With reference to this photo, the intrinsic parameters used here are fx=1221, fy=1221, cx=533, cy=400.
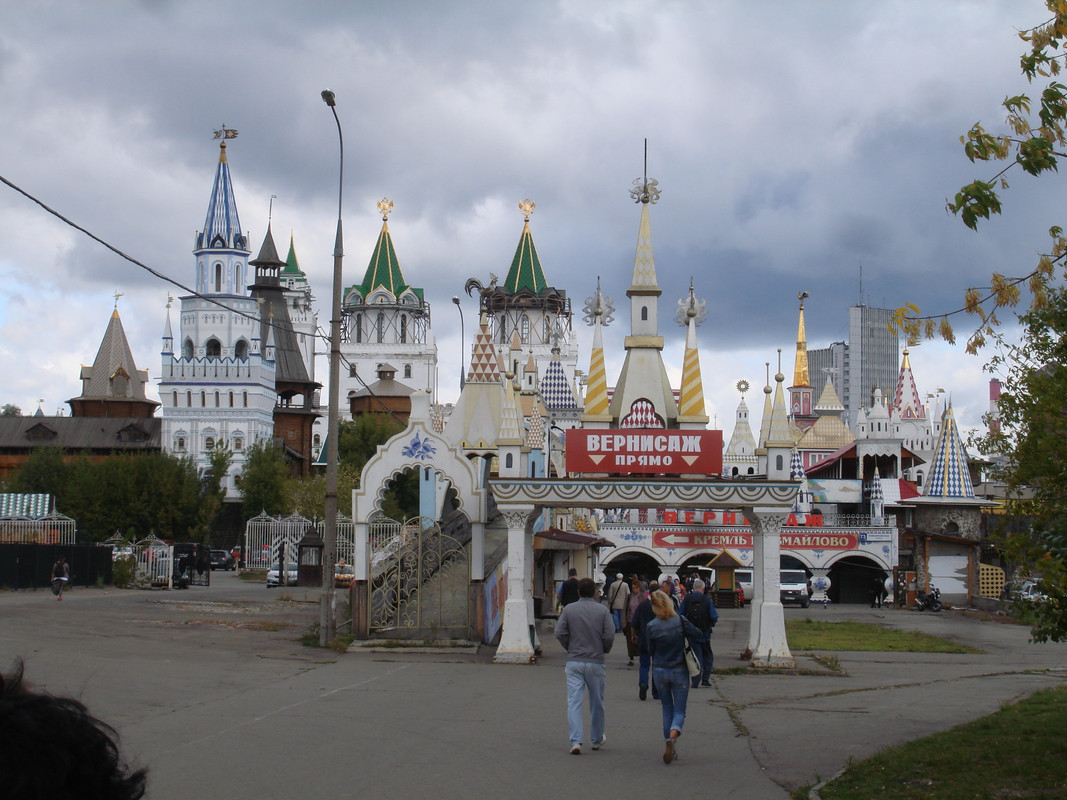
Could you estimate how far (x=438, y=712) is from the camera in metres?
13.5

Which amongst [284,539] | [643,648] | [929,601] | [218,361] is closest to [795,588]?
[929,601]

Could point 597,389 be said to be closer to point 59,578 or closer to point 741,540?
point 59,578

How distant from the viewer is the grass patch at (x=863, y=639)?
25.4 metres

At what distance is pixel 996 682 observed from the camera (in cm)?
1803

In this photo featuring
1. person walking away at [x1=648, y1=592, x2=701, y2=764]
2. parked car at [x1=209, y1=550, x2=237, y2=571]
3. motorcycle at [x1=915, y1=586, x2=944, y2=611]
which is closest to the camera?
person walking away at [x1=648, y1=592, x2=701, y2=764]

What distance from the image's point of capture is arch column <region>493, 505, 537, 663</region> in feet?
65.1

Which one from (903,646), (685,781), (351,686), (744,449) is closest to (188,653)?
(351,686)

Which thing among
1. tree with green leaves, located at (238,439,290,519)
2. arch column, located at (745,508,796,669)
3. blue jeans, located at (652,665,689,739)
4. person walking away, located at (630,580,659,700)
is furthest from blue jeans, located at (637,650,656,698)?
tree with green leaves, located at (238,439,290,519)

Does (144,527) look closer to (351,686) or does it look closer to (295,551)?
(295,551)

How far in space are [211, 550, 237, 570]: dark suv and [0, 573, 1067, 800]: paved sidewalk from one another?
138 ft

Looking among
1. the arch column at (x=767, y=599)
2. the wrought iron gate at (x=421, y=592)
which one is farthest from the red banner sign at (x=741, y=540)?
the arch column at (x=767, y=599)

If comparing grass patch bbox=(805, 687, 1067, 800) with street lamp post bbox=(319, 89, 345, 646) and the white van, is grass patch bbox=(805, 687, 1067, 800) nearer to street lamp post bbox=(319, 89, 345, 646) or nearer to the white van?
street lamp post bbox=(319, 89, 345, 646)

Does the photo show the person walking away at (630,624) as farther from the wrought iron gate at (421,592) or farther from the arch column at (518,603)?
the wrought iron gate at (421,592)

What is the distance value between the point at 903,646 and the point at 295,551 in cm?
3450
